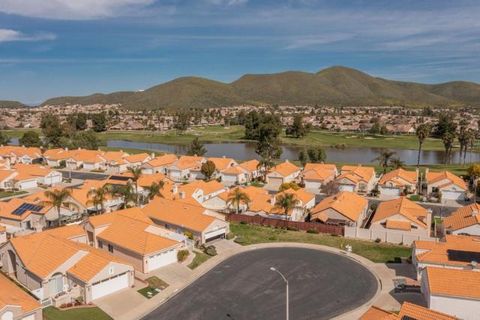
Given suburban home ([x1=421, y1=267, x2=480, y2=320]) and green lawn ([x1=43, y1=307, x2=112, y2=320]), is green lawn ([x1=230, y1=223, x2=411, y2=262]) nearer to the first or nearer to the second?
suburban home ([x1=421, y1=267, x2=480, y2=320])

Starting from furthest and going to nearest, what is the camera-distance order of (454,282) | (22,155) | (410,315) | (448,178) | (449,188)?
(22,155) < (448,178) < (449,188) < (454,282) < (410,315)

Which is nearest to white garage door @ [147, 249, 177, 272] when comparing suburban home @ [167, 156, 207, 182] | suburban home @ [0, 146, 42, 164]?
suburban home @ [167, 156, 207, 182]

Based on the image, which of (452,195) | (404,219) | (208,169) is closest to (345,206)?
(404,219)

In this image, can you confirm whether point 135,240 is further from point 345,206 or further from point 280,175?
point 280,175

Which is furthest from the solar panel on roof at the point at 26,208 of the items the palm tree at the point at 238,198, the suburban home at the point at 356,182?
the suburban home at the point at 356,182

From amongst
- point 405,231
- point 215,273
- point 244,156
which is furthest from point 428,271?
point 244,156

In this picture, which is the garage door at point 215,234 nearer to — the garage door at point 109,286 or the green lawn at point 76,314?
the garage door at point 109,286
